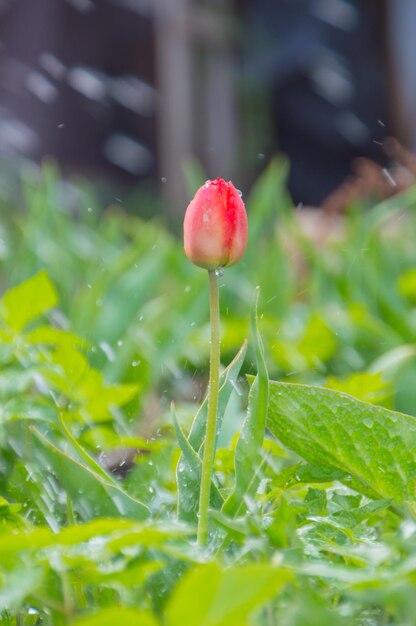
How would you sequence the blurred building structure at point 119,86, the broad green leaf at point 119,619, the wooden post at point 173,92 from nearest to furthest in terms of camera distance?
the broad green leaf at point 119,619
the blurred building structure at point 119,86
the wooden post at point 173,92

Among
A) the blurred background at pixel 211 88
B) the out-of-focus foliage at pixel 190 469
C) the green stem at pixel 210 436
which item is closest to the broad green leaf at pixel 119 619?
the out-of-focus foliage at pixel 190 469

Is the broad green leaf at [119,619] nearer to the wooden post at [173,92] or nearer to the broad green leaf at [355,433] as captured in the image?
the broad green leaf at [355,433]

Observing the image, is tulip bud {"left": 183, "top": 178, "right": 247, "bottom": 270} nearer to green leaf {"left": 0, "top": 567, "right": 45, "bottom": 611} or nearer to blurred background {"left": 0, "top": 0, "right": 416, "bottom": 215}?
green leaf {"left": 0, "top": 567, "right": 45, "bottom": 611}

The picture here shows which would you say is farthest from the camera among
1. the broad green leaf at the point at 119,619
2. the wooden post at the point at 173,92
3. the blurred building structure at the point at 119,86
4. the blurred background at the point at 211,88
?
the wooden post at the point at 173,92

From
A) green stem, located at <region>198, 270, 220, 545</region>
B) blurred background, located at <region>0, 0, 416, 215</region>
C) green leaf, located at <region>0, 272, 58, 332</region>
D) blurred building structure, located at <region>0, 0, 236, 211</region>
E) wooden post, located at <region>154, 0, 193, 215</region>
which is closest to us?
green stem, located at <region>198, 270, 220, 545</region>

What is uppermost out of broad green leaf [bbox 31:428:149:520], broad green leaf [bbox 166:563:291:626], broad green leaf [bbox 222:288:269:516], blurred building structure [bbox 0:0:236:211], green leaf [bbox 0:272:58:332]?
broad green leaf [bbox 166:563:291:626]

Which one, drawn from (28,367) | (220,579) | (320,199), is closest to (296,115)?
(320,199)

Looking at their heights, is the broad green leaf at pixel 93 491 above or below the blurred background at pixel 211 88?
above

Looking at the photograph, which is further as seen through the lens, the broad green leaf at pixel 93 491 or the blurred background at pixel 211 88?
the blurred background at pixel 211 88

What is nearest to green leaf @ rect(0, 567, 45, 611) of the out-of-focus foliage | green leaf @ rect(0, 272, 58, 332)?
the out-of-focus foliage
